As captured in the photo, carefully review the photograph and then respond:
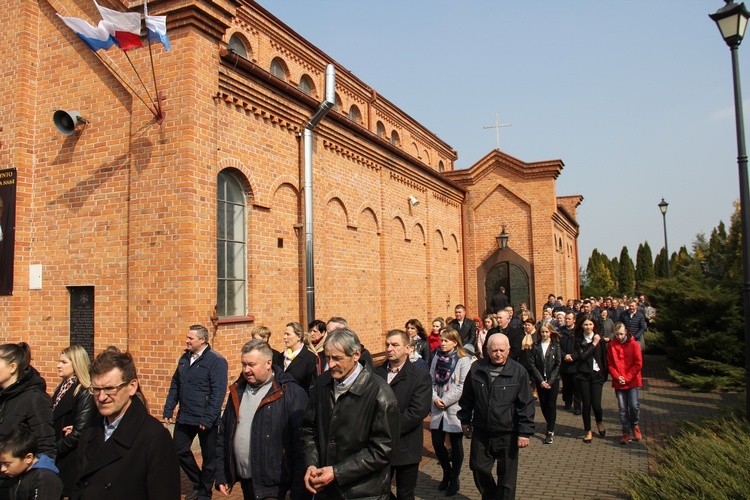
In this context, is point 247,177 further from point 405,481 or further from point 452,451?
point 405,481

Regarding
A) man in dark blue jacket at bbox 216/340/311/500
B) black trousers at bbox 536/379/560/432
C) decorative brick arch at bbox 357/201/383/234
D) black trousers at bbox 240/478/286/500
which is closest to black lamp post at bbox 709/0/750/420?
black trousers at bbox 536/379/560/432

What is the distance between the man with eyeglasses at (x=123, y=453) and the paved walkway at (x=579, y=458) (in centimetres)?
374

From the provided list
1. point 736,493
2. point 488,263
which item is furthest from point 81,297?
point 488,263

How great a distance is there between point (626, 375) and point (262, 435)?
255 inches

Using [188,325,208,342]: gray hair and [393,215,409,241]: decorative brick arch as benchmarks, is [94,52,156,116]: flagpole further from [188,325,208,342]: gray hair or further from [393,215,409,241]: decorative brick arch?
[393,215,409,241]: decorative brick arch

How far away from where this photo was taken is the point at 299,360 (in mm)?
6816

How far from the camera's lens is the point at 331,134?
44.2 feet

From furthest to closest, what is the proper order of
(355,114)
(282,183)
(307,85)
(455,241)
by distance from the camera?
(455,241), (355,114), (307,85), (282,183)

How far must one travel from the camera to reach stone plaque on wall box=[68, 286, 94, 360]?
9.49m

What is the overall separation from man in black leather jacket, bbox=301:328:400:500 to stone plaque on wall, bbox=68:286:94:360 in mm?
6951

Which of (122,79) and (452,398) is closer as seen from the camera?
(452,398)

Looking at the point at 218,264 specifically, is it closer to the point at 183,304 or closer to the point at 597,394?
the point at 183,304

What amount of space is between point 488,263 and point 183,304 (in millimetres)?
17391

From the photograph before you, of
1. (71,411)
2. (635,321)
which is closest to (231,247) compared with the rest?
(71,411)
